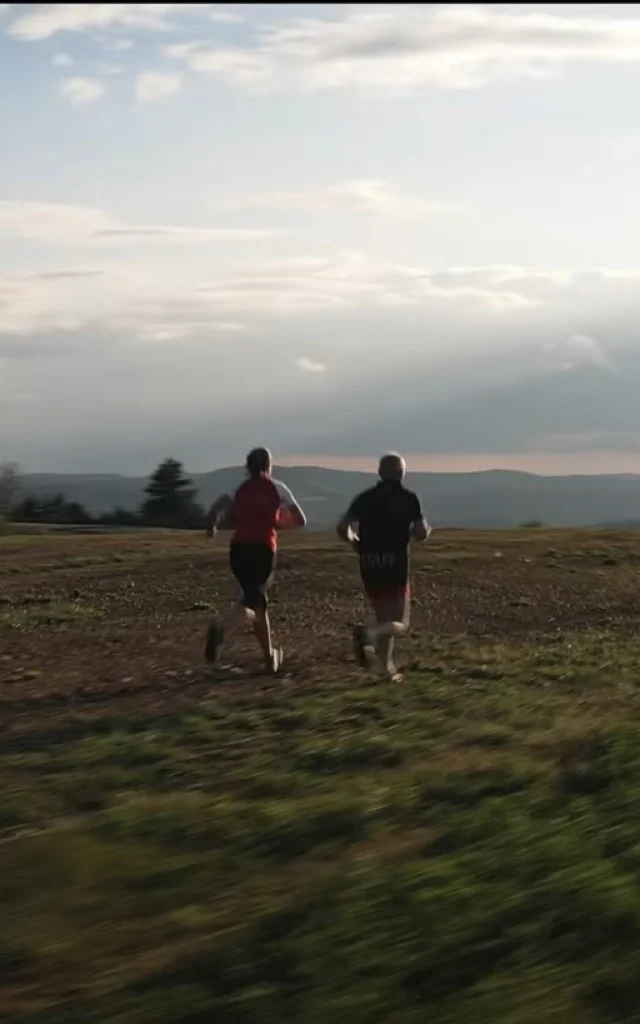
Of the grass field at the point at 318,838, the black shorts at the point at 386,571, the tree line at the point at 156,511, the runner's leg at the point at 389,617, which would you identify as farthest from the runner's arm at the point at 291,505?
the tree line at the point at 156,511

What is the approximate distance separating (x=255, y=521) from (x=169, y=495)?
4415 centimetres

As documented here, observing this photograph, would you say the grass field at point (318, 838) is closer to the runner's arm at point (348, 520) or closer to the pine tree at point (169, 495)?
the runner's arm at point (348, 520)

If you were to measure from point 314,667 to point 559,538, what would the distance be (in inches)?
704

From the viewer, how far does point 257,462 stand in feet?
37.8

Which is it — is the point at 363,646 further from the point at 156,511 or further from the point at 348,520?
the point at 156,511

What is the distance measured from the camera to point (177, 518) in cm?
5428

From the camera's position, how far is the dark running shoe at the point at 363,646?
37.6 ft

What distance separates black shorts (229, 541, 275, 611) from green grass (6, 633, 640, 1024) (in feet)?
6.46

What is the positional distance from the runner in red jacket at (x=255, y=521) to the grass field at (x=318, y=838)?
2.14 feet

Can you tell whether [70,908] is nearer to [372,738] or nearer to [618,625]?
[372,738]

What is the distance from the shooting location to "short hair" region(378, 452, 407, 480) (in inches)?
453

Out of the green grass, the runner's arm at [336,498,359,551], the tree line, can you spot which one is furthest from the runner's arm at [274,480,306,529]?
the tree line

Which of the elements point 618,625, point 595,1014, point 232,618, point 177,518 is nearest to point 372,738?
point 232,618

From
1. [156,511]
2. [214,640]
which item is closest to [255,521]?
[214,640]
